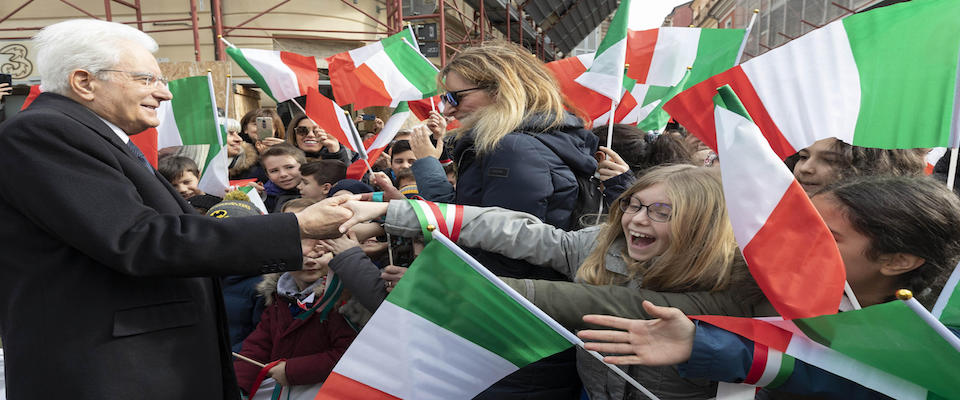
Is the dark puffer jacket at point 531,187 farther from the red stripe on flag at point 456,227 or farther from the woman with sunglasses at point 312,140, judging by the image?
the woman with sunglasses at point 312,140

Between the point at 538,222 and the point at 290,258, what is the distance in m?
0.77

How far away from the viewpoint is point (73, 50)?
5.21 feet

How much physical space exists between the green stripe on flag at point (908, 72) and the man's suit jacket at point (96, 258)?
71.1 inches

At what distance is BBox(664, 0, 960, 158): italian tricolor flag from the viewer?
6.05ft

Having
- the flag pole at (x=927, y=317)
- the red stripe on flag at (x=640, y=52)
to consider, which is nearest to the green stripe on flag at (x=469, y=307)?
the flag pole at (x=927, y=317)

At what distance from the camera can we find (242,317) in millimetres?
2652

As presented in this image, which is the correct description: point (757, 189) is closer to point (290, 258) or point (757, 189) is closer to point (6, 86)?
point (290, 258)

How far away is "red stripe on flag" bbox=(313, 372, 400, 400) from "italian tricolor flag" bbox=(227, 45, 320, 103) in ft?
10.6

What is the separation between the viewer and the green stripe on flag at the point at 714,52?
11.9 ft

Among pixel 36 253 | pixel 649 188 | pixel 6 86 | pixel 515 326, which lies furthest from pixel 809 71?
pixel 6 86

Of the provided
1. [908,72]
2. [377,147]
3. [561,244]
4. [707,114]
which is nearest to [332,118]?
[377,147]

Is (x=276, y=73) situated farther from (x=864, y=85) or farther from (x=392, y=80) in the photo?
(x=864, y=85)

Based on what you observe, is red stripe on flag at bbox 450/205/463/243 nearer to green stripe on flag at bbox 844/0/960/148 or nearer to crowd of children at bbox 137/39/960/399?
crowd of children at bbox 137/39/960/399

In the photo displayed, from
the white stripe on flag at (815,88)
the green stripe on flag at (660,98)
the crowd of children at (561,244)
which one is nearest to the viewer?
the crowd of children at (561,244)
